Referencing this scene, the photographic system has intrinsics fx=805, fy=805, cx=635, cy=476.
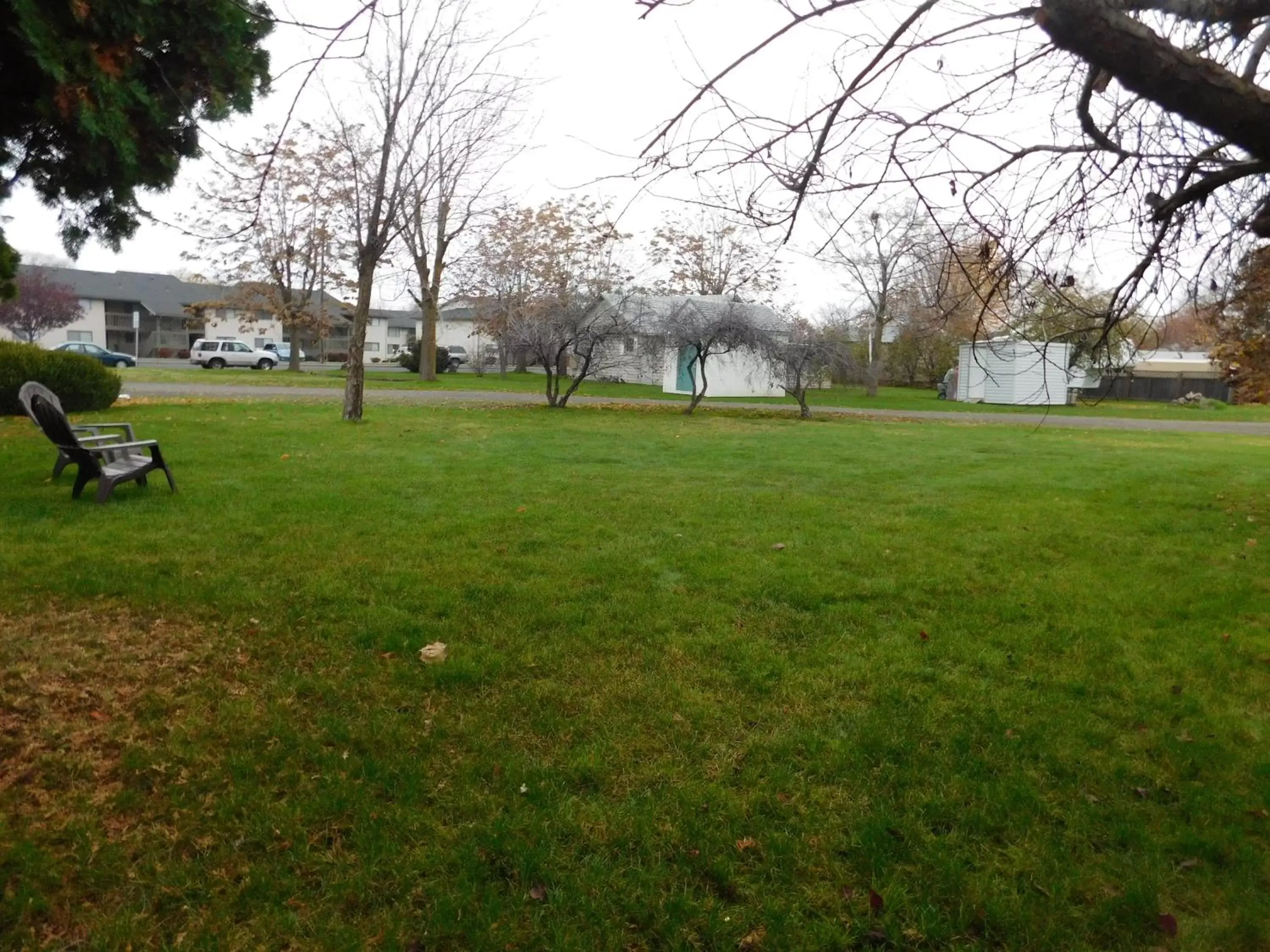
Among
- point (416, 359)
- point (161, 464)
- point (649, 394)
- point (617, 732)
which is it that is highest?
point (416, 359)

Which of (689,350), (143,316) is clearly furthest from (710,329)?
(143,316)

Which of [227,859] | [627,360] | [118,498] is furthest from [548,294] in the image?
[227,859]

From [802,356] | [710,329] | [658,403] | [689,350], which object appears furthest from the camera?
[658,403]

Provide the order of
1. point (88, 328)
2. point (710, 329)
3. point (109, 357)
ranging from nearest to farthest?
1. point (710, 329)
2. point (109, 357)
3. point (88, 328)

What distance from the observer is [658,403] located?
84.7 feet

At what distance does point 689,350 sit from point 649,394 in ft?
19.3

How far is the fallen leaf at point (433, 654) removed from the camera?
13.2 ft

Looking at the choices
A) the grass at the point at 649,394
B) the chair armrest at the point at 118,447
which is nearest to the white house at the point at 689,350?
the grass at the point at 649,394

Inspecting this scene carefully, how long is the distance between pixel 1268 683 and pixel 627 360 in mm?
34492

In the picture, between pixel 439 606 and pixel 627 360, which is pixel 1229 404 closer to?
pixel 627 360

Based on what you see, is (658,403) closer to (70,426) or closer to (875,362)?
(875,362)

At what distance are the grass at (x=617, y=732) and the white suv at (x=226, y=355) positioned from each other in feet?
127

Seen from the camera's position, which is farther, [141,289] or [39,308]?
[141,289]

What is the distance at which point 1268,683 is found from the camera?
4.16 metres
